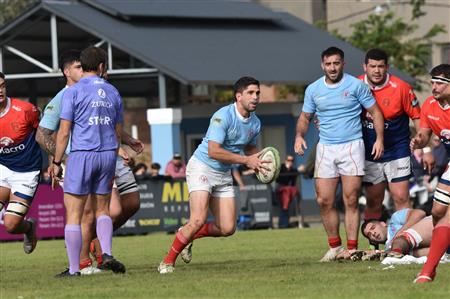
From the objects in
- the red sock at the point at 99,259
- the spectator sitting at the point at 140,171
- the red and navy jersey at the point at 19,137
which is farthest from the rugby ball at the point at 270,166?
the spectator sitting at the point at 140,171

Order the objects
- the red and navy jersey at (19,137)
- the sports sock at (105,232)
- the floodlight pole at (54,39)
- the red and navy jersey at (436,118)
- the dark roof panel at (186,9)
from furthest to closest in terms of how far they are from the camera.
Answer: the dark roof panel at (186,9), the floodlight pole at (54,39), the red and navy jersey at (19,137), the sports sock at (105,232), the red and navy jersey at (436,118)

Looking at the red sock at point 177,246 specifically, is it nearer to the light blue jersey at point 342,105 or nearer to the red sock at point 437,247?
the light blue jersey at point 342,105

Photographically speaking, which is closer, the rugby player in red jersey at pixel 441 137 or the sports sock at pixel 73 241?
the rugby player in red jersey at pixel 441 137

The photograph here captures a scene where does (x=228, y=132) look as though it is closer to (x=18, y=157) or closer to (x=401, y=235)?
(x=401, y=235)

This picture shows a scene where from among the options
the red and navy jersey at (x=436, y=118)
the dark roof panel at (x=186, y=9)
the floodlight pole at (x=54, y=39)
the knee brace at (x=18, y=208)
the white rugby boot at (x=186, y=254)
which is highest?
the dark roof panel at (x=186, y=9)

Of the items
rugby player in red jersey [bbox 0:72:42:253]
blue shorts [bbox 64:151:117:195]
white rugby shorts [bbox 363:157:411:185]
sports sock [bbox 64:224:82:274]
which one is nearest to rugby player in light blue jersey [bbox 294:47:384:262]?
white rugby shorts [bbox 363:157:411:185]

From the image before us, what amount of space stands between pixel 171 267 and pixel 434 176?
1663 centimetres

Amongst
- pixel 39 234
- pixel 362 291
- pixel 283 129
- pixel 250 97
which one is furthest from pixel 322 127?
pixel 283 129

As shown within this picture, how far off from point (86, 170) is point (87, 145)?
24 cm

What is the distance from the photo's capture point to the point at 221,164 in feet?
44.3

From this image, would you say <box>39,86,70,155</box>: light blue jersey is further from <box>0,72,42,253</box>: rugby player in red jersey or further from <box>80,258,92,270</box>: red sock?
<box>0,72,42,253</box>: rugby player in red jersey

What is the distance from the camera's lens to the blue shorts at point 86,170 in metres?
12.7

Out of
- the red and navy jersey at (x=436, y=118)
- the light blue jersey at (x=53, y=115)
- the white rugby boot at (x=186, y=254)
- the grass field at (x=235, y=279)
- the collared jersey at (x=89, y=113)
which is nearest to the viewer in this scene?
the grass field at (x=235, y=279)

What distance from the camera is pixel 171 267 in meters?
13.3
